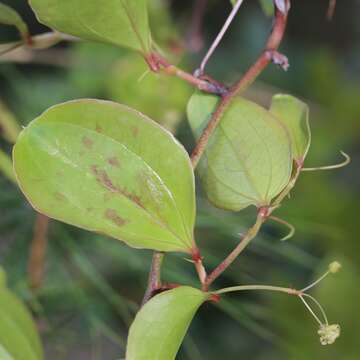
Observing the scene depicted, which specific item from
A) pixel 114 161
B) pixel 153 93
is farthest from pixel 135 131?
pixel 153 93

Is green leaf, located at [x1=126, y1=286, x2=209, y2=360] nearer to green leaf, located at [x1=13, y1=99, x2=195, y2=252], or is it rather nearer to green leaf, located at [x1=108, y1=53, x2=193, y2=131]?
green leaf, located at [x1=13, y1=99, x2=195, y2=252]

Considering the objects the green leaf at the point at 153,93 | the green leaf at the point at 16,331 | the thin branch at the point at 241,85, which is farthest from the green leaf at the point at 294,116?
the green leaf at the point at 153,93

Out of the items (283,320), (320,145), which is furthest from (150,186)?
(320,145)


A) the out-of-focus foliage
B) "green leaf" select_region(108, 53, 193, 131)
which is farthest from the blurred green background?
the out-of-focus foliage

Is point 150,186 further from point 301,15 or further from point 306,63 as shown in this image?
point 301,15

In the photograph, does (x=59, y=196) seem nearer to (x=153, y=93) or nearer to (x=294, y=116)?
(x=294, y=116)

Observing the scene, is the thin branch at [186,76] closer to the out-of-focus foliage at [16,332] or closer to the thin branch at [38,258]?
the out-of-focus foliage at [16,332]
